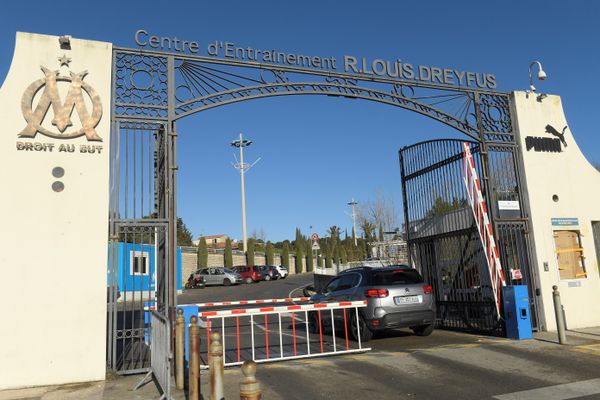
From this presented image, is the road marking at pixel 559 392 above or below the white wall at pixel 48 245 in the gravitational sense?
below

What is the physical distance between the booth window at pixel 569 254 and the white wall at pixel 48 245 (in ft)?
33.0

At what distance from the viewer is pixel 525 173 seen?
11508 millimetres

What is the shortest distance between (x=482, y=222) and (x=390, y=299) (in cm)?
273

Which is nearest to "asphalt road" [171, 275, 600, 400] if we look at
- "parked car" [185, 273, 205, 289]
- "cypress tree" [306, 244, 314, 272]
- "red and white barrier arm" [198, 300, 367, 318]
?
"red and white barrier arm" [198, 300, 367, 318]

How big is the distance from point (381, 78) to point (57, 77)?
20.9ft

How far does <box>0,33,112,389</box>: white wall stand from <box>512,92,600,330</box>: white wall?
30.7 ft

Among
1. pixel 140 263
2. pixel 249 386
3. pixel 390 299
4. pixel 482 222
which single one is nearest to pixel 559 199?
pixel 482 222

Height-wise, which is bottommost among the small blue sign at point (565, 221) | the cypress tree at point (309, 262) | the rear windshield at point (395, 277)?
the rear windshield at point (395, 277)

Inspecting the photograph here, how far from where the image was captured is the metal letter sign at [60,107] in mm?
7766

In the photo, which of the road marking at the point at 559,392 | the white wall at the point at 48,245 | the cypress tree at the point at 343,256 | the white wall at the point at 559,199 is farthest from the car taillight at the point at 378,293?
the cypress tree at the point at 343,256

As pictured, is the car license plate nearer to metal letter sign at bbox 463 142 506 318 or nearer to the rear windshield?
the rear windshield

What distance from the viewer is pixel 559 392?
6098 millimetres

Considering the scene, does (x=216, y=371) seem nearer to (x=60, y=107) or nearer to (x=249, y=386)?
(x=249, y=386)

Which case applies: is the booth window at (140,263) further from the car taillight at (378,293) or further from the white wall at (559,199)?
the white wall at (559,199)
